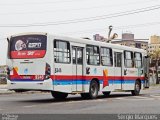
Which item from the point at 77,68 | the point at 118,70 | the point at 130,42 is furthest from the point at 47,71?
the point at 130,42

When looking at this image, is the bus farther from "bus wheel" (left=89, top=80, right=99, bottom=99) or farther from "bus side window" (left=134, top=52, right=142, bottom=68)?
"bus side window" (left=134, top=52, right=142, bottom=68)

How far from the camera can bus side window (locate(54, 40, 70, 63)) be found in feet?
68.3

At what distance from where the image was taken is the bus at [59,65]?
20.4m

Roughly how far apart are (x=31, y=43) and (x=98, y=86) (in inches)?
199

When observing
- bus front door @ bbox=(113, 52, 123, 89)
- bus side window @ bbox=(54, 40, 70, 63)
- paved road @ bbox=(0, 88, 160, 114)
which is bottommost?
paved road @ bbox=(0, 88, 160, 114)

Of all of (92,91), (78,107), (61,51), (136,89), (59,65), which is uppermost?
(61,51)

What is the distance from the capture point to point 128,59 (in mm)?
27656

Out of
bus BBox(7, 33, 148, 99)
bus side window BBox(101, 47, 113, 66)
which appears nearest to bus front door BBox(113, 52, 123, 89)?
bus BBox(7, 33, 148, 99)

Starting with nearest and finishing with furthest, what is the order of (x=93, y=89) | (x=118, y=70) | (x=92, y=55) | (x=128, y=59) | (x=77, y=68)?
1. (x=77, y=68)
2. (x=92, y=55)
3. (x=93, y=89)
4. (x=118, y=70)
5. (x=128, y=59)

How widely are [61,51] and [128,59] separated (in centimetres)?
748

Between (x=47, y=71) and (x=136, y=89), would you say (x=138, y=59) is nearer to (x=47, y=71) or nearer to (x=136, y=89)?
(x=136, y=89)

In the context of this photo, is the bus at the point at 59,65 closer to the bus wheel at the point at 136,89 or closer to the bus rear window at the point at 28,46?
the bus rear window at the point at 28,46

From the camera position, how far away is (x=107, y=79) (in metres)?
25.0

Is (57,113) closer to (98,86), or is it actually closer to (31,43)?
(31,43)
